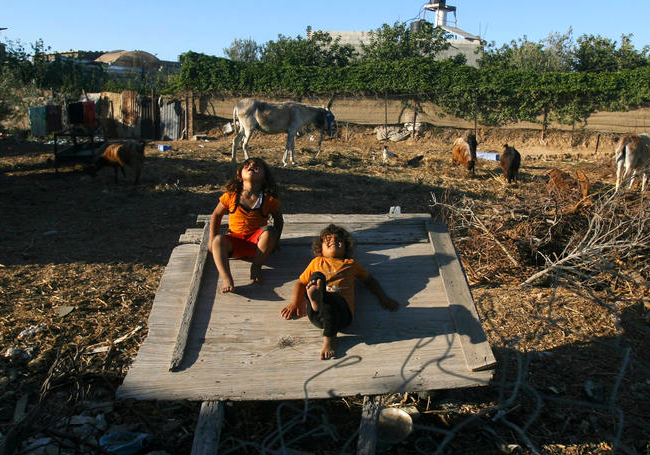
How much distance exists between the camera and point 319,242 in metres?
3.85

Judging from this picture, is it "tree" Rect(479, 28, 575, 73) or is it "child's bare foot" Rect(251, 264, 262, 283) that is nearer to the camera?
"child's bare foot" Rect(251, 264, 262, 283)

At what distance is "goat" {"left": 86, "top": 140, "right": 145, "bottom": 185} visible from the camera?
1086cm

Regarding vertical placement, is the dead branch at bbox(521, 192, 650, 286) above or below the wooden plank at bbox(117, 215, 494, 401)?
above

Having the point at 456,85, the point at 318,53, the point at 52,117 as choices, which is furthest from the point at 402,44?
the point at 52,117

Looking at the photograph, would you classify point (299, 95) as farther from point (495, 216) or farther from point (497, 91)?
point (495, 216)

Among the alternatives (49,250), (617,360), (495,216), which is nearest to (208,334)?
(617,360)

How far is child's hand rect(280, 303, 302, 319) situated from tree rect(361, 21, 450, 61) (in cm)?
2428

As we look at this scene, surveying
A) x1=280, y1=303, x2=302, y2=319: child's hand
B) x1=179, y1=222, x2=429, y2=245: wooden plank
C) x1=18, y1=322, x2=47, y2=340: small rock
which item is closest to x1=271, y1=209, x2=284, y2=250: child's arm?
x1=179, y1=222, x2=429, y2=245: wooden plank

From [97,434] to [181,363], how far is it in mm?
737

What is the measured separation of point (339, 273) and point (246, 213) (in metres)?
1.02

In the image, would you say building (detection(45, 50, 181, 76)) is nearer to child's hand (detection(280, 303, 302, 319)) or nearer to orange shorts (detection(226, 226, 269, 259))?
orange shorts (detection(226, 226, 269, 259))

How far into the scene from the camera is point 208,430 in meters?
2.83

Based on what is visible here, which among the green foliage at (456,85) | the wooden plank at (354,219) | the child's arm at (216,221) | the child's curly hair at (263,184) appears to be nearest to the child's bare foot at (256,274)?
the child's arm at (216,221)

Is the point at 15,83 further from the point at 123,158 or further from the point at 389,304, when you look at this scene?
the point at 389,304
